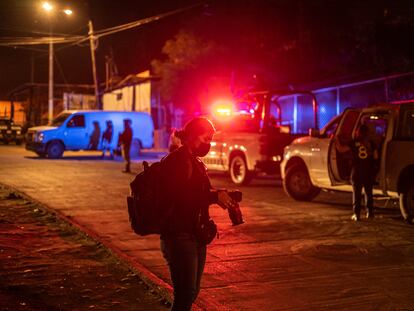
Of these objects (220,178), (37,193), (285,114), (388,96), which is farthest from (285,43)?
(37,193)

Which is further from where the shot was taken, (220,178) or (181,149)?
(220,178)

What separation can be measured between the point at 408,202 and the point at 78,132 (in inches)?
735

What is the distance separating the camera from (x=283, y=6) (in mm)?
28953

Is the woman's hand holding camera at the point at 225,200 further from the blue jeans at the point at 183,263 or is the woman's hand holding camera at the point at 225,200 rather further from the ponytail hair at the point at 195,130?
the ponytail hair at the point at 195,130

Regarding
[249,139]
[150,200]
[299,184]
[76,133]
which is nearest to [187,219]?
[150,200]

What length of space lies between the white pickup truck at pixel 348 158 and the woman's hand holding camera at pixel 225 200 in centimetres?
623

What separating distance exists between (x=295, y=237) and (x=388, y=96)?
11.9 meters

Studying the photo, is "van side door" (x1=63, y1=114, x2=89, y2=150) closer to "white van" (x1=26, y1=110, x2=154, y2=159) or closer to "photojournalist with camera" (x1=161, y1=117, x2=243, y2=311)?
"white van" (x1=26, y1=110, x2=154, y2=159)

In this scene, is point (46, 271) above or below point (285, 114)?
below

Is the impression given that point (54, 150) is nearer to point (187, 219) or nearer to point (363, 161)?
point (363, 161)

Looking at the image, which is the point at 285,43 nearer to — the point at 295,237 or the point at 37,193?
the point at 37,193

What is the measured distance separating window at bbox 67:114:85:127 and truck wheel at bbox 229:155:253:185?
39.7ft

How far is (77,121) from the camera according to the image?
84.9 feet

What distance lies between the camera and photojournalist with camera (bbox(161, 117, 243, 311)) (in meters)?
3.78
